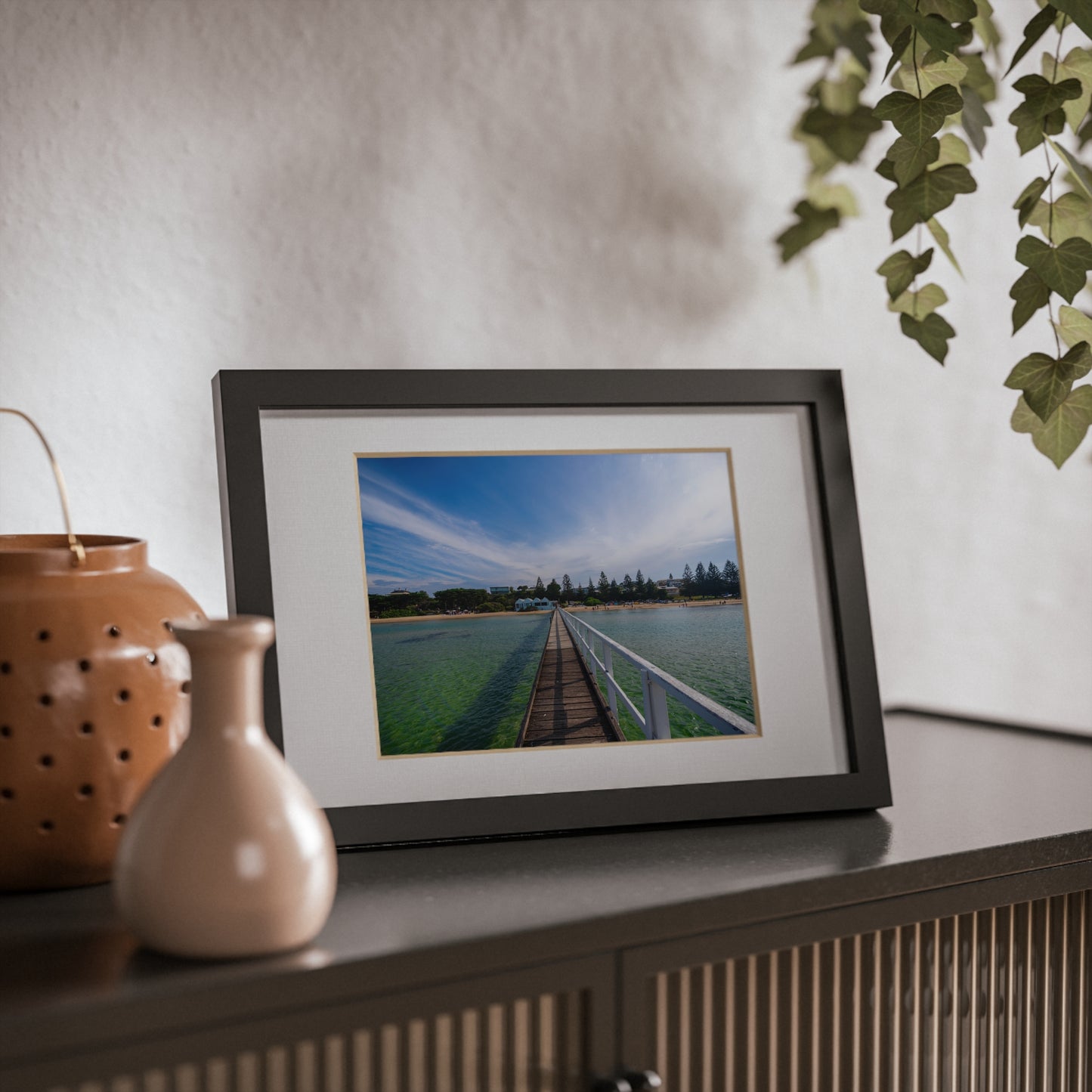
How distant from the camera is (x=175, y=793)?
0.52 metres

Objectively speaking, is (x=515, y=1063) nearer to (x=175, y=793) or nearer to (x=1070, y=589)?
(x=175, y=793)

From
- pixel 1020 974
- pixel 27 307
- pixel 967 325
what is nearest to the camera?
pixel 1020 974

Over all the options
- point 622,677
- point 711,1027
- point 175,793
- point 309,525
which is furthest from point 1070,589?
point 175,793

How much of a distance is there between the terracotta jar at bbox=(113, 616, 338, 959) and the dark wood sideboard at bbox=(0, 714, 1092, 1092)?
2 cm

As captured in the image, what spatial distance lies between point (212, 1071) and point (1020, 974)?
58 cm

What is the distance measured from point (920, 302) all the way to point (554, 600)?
1.49 ft

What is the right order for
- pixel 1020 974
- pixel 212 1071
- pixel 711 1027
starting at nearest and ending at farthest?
pixel 212 1071
pixel 711 1027
pixel 1020 974

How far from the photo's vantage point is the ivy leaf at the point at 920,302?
934 millimetres

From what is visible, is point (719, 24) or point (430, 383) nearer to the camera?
point (430, 383)

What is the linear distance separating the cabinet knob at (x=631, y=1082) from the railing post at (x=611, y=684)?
246mm

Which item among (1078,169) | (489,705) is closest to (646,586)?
(489,705)

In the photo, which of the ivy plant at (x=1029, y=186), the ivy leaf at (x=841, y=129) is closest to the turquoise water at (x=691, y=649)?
the ivy plant at (x=1029, y=186)

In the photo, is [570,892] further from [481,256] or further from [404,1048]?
[481,256]

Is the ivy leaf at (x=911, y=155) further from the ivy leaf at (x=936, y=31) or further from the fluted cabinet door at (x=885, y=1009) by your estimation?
the fluted cabinet door at (x=885, y=1009)
